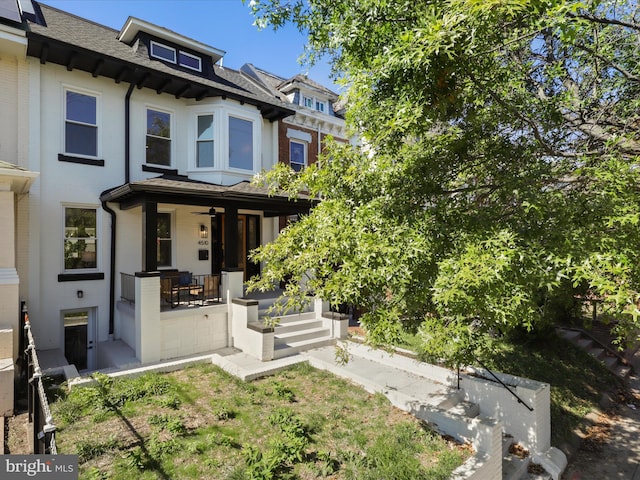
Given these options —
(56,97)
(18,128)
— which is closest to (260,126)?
(56,97)

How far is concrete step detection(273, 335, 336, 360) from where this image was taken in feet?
27.4

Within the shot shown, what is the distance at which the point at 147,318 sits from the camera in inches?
306

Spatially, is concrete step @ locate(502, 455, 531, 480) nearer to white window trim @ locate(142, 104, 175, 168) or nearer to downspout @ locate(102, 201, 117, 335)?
downspout @ locate(102, 201, 117, 335)

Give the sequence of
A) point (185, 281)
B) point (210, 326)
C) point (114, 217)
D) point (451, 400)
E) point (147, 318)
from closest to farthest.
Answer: point (451, 400) < point (147, 318) < point (210, 326) < point (114, 217) < point (185, 281)

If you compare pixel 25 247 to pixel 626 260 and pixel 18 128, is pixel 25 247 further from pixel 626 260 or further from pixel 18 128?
pixel 626 260

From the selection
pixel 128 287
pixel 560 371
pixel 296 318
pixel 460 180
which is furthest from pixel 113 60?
pixel 560 371

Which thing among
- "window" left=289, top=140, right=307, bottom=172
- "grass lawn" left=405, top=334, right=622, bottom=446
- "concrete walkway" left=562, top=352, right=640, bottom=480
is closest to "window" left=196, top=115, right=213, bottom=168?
"window" left=289, top=140, right=307, bottom=172

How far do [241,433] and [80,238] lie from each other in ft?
23.2

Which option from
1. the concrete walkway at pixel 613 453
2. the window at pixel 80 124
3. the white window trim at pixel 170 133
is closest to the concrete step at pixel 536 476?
the concrete walkway at pixel 613 453

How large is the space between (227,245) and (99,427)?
201 inches

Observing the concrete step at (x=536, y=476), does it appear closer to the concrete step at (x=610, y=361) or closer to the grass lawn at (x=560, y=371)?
the grass lawn at (x=560, y=371)

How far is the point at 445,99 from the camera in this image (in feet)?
10.8

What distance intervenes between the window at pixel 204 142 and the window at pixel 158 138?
861 millimetres

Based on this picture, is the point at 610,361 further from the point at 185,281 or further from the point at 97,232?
the point at 97,232
